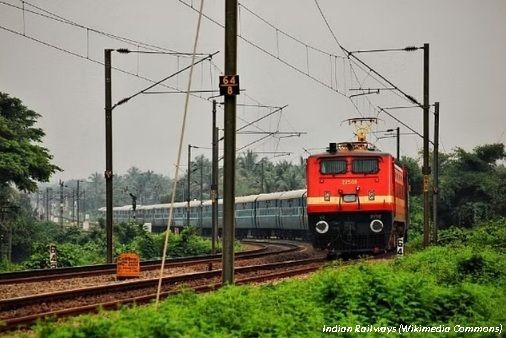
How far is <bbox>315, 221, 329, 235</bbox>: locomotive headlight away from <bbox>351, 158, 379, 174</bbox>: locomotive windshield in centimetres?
209

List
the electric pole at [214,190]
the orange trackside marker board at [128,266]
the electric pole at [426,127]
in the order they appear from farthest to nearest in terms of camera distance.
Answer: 1. the electric pole at [214,190]
2. the electric pole at [426,127]
3. the orange trackside marker board at [128,266]

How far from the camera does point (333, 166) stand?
27328 mm

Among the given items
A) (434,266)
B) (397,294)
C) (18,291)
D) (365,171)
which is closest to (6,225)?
(365,171)

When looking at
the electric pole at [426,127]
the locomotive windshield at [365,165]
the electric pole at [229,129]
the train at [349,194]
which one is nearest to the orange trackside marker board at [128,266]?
the electric pole at [229,129]

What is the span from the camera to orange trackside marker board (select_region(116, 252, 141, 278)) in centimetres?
2139

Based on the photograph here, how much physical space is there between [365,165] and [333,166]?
1.11 m

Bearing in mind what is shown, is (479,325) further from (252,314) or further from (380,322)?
(252,314)

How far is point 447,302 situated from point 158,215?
70.3m

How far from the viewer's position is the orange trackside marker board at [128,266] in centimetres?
2139

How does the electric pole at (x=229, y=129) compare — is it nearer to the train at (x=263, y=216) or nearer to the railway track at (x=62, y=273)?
the railway track at (x=62, y=273)

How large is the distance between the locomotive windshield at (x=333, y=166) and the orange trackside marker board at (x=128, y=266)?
8.44m

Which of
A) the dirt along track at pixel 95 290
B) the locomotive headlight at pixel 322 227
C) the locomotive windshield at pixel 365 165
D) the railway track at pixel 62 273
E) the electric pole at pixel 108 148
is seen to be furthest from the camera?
the electric pole at pixel 108 148

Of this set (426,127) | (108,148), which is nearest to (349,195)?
(426,127)

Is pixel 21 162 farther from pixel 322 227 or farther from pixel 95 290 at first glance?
Result: pixel 95 290
